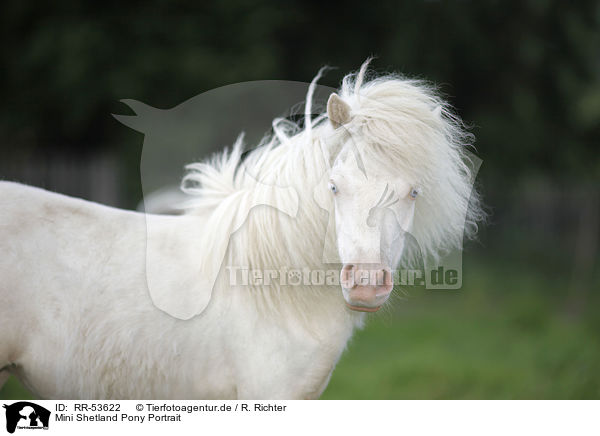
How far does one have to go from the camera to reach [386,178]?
229cm

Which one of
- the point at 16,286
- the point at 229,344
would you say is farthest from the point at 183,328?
the point at 16,286

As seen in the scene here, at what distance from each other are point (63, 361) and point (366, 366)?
4455 millimetres

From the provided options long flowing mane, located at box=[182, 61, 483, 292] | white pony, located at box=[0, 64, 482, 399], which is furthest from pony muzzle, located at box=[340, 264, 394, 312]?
long flowing mane, located at box=[182, 61, 483, 292]

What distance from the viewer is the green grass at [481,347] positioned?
18.2 feet

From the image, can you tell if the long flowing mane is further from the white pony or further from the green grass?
the green grass

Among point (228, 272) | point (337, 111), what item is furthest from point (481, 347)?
point (337, 111)

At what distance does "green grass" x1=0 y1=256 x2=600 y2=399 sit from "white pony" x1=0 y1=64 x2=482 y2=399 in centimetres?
177

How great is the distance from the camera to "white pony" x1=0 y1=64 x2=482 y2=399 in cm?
236

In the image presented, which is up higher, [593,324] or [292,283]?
[292,283]

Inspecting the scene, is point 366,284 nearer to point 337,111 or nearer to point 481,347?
point 337,111
